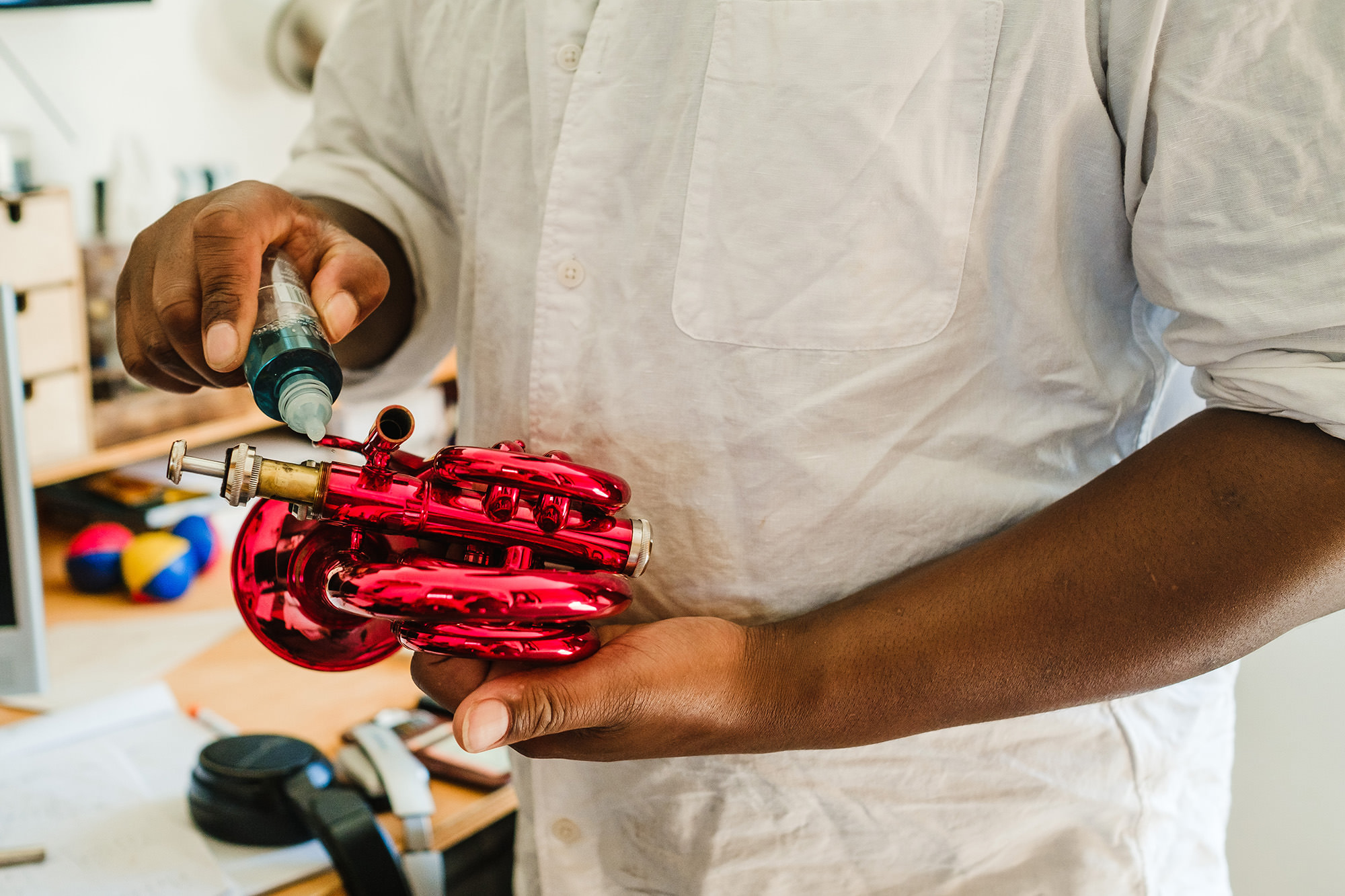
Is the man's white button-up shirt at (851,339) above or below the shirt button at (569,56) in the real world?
below

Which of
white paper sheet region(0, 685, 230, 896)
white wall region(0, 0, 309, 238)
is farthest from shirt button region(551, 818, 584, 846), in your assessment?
white wall region(0, 0, 309, 238)

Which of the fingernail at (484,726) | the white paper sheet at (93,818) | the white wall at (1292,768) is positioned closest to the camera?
the fingernail at (484,726)

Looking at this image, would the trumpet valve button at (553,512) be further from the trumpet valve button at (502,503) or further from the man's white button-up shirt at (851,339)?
the man's white button-up shirt at (851,339)

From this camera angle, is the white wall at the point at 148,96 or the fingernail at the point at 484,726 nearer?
the fingernail at the point at 484,726

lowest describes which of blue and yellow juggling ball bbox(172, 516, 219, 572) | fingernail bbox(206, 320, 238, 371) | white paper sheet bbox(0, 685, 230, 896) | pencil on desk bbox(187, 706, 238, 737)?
blue and yellow juggling ball bbox(172, 516, 219, 572)

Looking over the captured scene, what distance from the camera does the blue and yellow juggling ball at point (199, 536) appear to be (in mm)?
1406

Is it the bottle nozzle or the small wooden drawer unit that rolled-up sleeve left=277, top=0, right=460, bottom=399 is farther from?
the small wooden drawer unit

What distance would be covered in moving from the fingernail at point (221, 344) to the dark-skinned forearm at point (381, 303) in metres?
0.25

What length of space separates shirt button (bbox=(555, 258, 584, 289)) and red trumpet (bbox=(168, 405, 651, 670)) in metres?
0.15

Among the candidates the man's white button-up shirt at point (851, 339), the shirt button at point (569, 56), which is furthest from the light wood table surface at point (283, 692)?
the shirt button at point (569, 56)

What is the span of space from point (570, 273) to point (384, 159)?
0.96ft

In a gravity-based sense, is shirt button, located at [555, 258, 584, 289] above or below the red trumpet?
above

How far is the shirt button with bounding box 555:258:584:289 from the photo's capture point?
0.63 meters

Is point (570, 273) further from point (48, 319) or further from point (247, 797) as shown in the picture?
point (48, 319)
